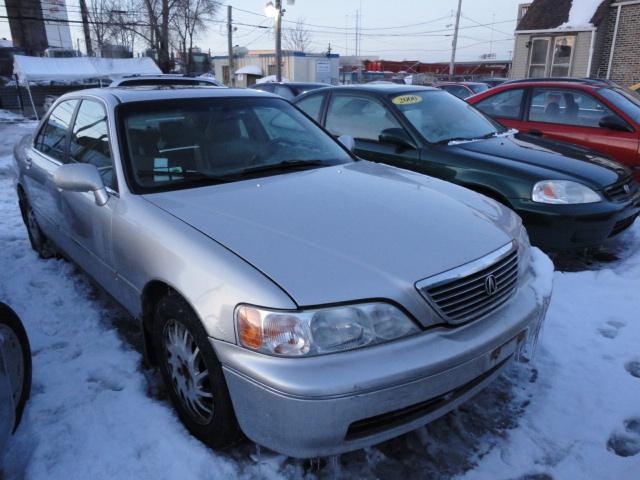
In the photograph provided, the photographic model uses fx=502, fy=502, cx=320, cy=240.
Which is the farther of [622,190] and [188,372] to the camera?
[622,190]

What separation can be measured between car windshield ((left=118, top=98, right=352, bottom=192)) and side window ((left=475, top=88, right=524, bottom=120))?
4109 mm

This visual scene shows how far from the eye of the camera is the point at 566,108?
6.27m

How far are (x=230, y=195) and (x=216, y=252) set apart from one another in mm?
610

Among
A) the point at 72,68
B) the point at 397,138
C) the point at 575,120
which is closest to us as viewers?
the point at 397,138

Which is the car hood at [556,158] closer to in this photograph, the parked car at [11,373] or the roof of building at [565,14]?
the parked car at [11,373]

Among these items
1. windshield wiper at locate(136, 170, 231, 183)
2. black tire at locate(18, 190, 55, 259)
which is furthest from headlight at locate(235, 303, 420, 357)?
black tire at locate(18, 190, 55, 259)

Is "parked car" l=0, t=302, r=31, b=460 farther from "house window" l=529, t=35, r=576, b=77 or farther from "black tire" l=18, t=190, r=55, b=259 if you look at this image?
"house window" l=529, t=35, r=576, b=77

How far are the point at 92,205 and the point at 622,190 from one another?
4.26 metres

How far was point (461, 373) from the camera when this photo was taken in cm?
196

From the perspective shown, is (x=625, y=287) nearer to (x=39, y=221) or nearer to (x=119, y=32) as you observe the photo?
(x=39, y=221)

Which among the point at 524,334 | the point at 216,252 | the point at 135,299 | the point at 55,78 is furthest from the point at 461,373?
the point at 55,78

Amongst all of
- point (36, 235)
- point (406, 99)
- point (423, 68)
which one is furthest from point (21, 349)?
point (423, 68)

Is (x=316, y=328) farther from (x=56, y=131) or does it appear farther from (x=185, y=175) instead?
(x=56, y=131)

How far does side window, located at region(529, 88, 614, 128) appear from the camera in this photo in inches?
240
